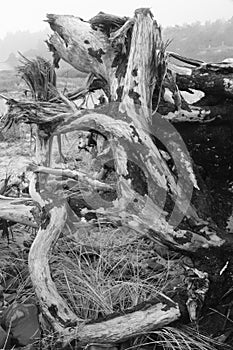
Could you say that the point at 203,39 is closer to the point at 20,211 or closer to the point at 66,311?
the point at 20,211

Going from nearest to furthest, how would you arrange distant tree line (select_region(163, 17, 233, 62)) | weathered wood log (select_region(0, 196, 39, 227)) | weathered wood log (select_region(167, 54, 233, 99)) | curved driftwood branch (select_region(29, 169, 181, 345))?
curved driftwood branch (select_region(29, 169, 181, 345)) < weathered wood log (select_region(167, 54, 233, 99)) < weathered wood log (select_region(0, 196, 39, 227)) < distant tree line (select_region(163, 17, 233, 62))

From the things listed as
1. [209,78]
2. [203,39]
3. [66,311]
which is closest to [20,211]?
[66,311]

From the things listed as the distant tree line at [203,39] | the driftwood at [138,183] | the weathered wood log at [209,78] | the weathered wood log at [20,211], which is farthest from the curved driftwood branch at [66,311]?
the distant tree line at [203,39]

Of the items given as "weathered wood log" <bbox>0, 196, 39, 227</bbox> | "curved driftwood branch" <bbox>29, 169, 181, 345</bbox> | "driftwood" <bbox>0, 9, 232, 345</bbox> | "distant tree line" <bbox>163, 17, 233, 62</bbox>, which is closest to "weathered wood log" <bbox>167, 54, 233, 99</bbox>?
"driftwood" <bbox>0, 9, 232, 345</bbox>

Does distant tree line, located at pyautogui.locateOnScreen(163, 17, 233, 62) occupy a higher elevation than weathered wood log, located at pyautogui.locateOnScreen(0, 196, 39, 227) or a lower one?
higher

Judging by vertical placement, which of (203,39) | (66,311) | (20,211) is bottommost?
(66,311)

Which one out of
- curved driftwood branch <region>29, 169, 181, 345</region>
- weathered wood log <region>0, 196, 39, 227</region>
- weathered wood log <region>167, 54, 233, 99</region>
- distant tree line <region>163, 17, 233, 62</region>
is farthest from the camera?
distant tree line <region>163, 17, 233, 62</region>

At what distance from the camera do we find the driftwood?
269 centimetres

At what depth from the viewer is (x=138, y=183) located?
2803 millimetres

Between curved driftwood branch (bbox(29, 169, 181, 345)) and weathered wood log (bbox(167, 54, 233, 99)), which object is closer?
curved driftwood branch (bbox(29, 169, 181, 345))

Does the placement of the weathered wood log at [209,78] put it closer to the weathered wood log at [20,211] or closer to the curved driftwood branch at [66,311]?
the curved driftwood branch at [66,311]

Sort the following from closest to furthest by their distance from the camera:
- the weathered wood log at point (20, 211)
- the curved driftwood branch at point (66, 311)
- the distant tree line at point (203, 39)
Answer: the curved driftwood branch at point (66, 311) < the weathered wood log at point (20, 211) < the distant tree line at point (203, 39)

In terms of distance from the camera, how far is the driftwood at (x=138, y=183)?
8.82ft

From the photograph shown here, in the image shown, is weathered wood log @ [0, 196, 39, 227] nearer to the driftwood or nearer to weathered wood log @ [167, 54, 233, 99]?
the driftwood
